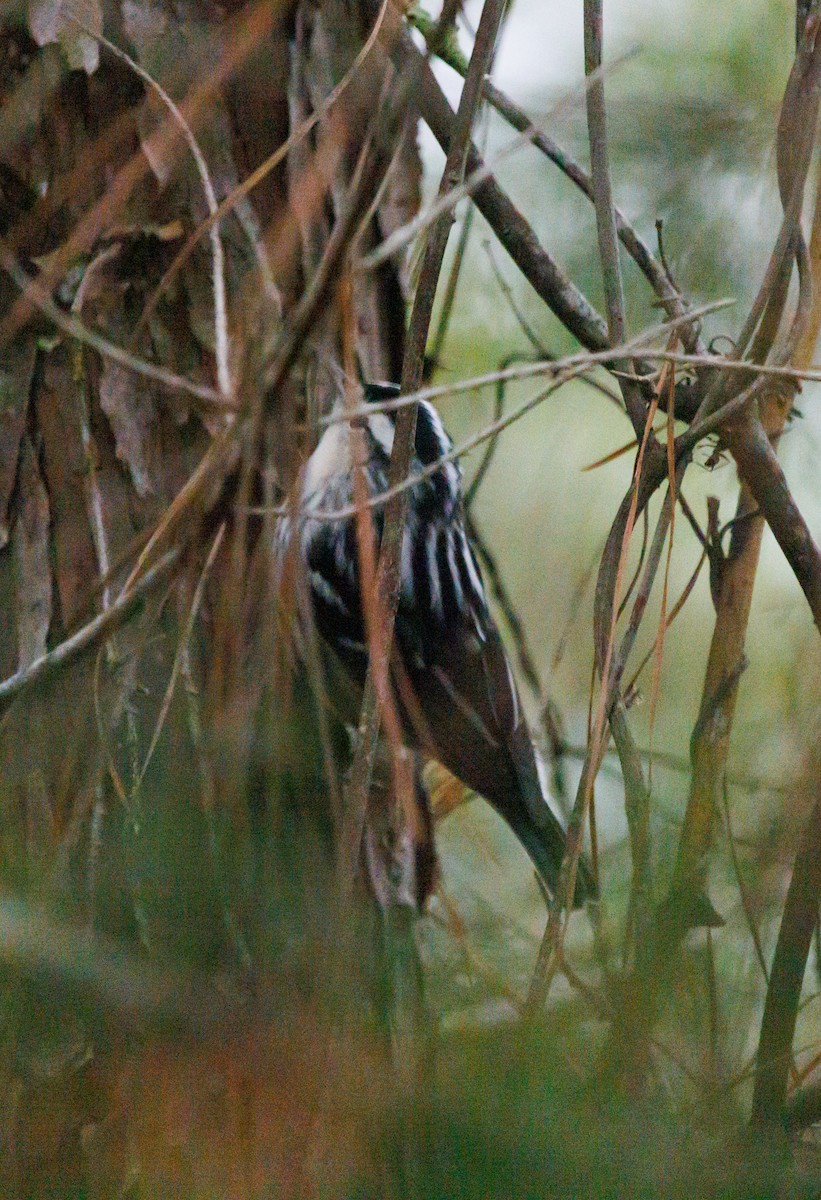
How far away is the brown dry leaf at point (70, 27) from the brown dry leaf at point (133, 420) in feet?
0.91

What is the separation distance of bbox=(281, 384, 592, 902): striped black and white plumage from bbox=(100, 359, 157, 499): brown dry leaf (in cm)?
16

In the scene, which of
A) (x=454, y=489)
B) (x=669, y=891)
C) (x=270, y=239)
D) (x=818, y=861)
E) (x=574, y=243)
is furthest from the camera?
(x=454, y=489)

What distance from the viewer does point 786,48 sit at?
1.07m

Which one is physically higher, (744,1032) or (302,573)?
(302,573)

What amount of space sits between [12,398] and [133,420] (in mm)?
114

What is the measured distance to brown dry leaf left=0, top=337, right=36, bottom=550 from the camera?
1017mm

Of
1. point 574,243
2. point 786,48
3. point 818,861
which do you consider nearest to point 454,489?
point 574,243

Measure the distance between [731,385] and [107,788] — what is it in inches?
21.0

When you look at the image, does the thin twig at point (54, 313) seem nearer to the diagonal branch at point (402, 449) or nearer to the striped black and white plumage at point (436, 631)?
the diagonal branch at point (402, 449)

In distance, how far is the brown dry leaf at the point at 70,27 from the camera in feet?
3.11

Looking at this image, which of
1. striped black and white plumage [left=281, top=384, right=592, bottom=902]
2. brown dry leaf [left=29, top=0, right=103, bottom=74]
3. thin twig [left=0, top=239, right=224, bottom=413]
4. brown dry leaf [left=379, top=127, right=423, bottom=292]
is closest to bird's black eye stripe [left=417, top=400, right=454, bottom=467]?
striped black and white plumage [left=281, top=384, right=592, bottom=902]

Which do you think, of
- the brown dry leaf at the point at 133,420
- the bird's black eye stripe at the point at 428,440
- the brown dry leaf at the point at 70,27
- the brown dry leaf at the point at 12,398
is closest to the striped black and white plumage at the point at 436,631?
the bird's black eye stripe at the point at 428,440

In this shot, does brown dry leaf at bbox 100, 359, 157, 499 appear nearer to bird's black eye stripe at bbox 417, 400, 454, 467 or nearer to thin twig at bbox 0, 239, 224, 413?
thin twig at bbox 0, 239, 224, 413

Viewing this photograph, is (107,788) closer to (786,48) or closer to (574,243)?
(574,243)
